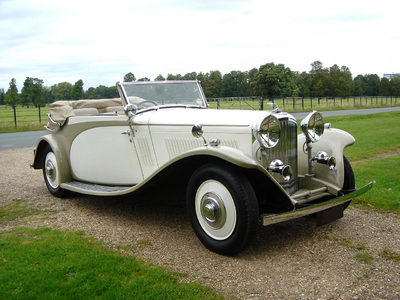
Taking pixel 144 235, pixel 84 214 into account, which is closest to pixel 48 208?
pixel 84 214

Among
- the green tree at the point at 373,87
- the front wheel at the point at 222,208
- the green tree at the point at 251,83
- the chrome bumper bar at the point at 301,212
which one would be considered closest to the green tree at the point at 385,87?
the green tree at the point at 373,87

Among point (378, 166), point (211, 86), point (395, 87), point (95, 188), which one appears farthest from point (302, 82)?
point (95, 188)

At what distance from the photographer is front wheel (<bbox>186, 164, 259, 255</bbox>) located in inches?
121

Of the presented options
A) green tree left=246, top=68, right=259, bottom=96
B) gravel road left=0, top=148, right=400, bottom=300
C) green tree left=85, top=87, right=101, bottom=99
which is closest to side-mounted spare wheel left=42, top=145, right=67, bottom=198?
gravel road left=0, top=148, right=400, bottom=300

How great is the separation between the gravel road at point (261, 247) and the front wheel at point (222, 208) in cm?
17

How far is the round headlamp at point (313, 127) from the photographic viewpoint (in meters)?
4.04

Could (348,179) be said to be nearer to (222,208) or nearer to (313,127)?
(313,127)

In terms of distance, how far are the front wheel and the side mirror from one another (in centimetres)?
138

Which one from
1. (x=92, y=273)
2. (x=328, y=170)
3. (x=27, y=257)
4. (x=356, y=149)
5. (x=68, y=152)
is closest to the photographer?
(x=92, y=273)

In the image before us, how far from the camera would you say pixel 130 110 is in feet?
14.0

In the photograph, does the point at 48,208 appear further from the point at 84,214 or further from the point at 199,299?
the point at 199,299

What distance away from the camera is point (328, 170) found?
4.14 metres

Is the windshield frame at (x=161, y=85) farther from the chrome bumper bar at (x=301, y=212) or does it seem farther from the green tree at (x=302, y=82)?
the green tree at (x=302, y=82)

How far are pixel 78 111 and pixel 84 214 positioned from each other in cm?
177
